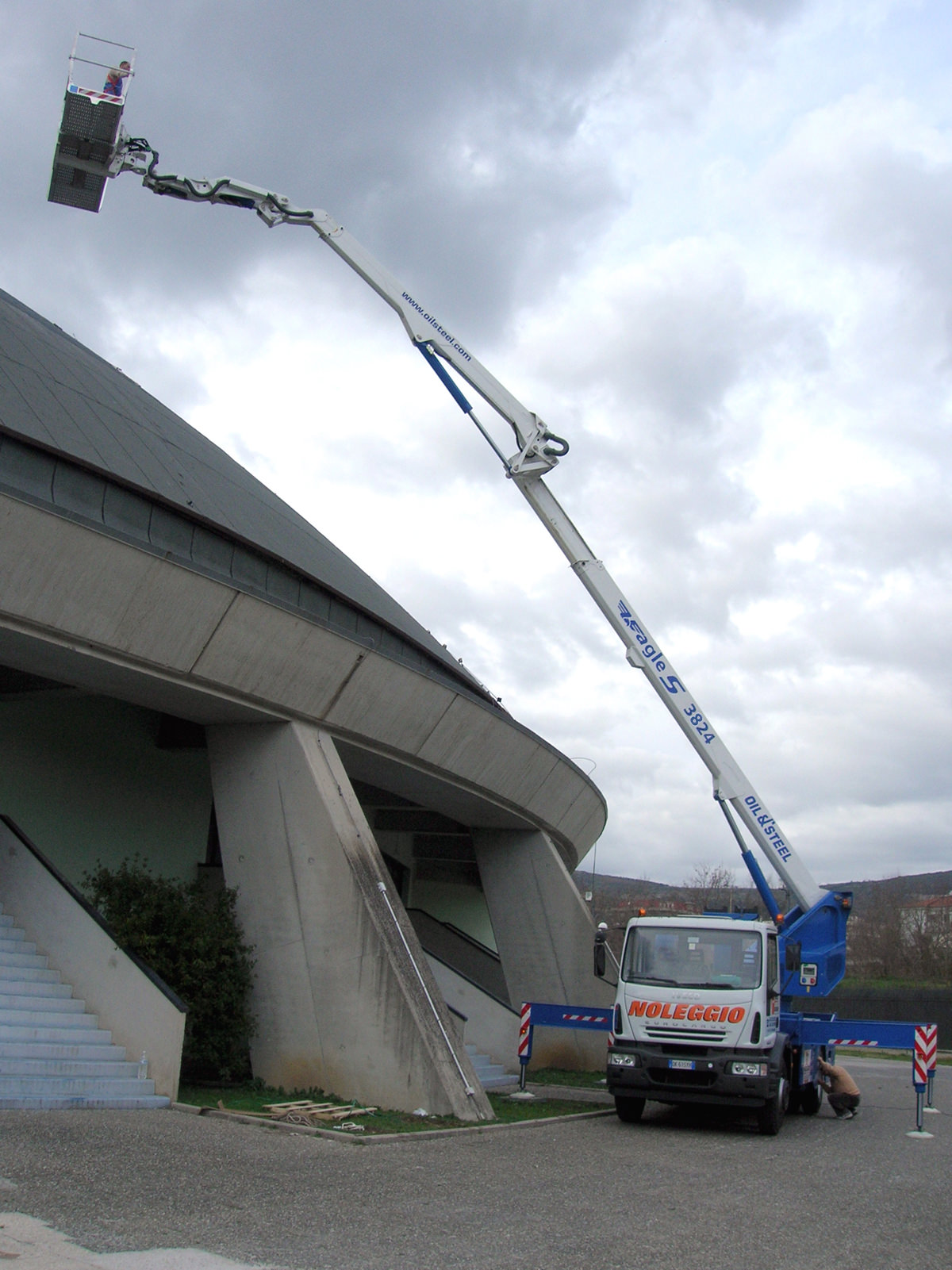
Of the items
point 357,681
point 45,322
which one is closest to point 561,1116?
point 357,681

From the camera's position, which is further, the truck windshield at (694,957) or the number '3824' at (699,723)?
the number '3824' at (699,723)

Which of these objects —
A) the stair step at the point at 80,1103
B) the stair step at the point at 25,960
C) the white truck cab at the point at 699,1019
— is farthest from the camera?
the white truck cab at the point at 699,1019

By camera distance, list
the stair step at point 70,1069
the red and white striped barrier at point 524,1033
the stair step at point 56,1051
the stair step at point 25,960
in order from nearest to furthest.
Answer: the stair step at point 70,1069, the stair step at point 56,1051, the stair step at point 25,960, the red and white striped barrier at point 524,1033

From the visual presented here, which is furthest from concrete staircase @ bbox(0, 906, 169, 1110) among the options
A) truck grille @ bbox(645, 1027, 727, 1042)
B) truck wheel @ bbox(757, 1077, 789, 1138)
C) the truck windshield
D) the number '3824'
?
the number '3824'

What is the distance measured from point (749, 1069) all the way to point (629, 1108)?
69.6 inches

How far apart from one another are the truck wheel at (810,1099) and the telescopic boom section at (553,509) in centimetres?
266

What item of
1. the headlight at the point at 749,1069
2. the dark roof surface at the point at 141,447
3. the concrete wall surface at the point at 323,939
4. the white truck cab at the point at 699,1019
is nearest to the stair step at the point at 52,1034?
the concrete wall surface at the point at 323,939

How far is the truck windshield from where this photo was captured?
13.8 meters

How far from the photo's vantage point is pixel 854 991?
47.3m

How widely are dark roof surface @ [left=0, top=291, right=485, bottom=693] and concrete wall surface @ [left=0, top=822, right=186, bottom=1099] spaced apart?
15.9ft

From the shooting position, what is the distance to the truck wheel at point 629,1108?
13766 millimetres

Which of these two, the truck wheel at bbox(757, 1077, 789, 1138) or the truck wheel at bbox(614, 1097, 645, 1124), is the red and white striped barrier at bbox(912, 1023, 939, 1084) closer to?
the truck wheel at bbox(757, 1077, 789, 1138)

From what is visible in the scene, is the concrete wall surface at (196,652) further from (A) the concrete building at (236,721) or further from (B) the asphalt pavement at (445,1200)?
(B) the asphalt pavement at (445,1200)

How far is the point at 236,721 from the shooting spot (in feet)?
48.9
